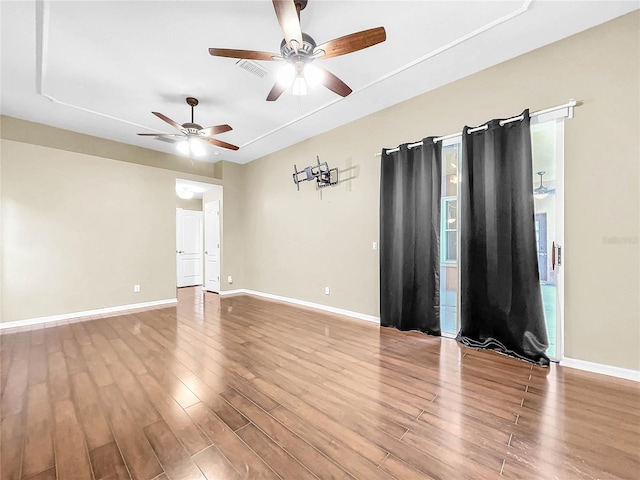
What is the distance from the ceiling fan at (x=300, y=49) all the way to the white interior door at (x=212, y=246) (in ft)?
15.3

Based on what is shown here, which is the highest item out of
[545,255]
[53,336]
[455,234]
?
[455,234]

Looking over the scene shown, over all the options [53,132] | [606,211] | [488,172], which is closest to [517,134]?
[488,172]

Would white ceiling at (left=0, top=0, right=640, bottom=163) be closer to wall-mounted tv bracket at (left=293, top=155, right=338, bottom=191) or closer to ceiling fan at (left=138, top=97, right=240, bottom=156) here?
ceiling fan at (left=138, top=97, right=240, bottom=156)

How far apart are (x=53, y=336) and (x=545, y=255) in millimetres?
5907

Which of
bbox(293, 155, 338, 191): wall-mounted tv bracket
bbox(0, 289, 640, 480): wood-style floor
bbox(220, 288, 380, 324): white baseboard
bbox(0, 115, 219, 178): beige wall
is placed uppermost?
bbox(0, 115, 219, 178): beige wall

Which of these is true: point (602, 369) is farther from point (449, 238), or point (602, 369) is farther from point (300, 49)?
point (300, 49)

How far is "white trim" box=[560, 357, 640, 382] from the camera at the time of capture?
2254 mm

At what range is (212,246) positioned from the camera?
672 cm

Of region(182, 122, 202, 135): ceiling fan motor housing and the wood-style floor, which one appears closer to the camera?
the wood-style floor

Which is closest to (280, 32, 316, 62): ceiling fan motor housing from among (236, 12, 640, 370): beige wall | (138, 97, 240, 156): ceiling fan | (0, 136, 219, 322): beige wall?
(138, 97, 240, 156): ceiling fan

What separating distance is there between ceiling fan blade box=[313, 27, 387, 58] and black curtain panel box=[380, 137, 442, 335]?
1.73m

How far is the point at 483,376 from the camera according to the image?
2369 millimetres

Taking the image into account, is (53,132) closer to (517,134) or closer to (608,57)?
(517,134)

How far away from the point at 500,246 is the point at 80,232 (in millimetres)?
6132
